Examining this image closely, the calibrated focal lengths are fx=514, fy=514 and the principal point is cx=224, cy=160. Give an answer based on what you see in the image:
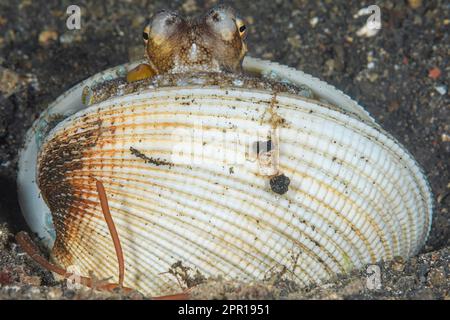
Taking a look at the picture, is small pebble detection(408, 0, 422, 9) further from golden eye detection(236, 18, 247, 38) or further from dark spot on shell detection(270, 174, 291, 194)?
dark spot on shell detection(270, 174, 291, 194)

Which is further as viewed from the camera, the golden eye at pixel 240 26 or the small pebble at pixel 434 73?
the small pebble at pixel 434 73

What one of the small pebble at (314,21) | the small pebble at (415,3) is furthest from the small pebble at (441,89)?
the small pebble at (314,21)

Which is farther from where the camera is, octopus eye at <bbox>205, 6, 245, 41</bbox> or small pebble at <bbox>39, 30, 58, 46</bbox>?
small pebble at <bbox>39, 30, 58, 46</bbox>

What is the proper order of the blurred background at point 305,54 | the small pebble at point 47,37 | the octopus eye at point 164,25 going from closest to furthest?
the octopus eye at point 164,25
the blurred background at point 305,54
the small pebble at point 47,37

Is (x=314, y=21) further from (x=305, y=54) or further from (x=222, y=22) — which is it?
(x=222, y=22)

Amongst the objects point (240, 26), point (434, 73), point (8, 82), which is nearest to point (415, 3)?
point (434, 73)

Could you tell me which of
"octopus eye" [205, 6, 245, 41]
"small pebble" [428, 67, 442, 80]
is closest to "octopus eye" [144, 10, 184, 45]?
"octopus eye" [205, 6, 245, 41]

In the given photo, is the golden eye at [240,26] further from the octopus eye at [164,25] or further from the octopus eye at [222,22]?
the octopus eye at [164,25]
